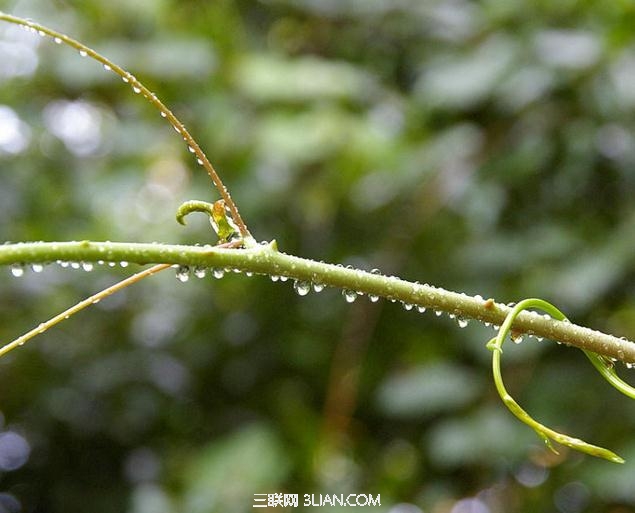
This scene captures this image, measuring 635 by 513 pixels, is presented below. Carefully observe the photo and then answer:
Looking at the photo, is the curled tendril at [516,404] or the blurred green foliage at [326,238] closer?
the curled tendril at [516,404]

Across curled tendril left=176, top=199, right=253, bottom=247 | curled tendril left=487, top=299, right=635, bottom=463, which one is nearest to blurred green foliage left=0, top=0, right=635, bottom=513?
curled tendril left=487, top=299, right=635, bottom=463

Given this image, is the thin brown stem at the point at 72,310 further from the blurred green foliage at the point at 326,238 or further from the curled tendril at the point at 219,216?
the blurred green foliage at the point at 326,238

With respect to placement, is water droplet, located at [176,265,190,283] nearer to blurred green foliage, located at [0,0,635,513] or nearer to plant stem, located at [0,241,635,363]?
plant stem, located at [0,241,635,363]

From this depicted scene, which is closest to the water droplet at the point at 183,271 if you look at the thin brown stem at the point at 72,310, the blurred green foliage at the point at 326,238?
the thin brown stem at the point at 72,310

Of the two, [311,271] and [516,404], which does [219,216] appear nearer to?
[311,271]

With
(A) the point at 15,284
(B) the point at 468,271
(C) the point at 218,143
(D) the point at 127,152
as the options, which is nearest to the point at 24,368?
(A) the point at 15,284
